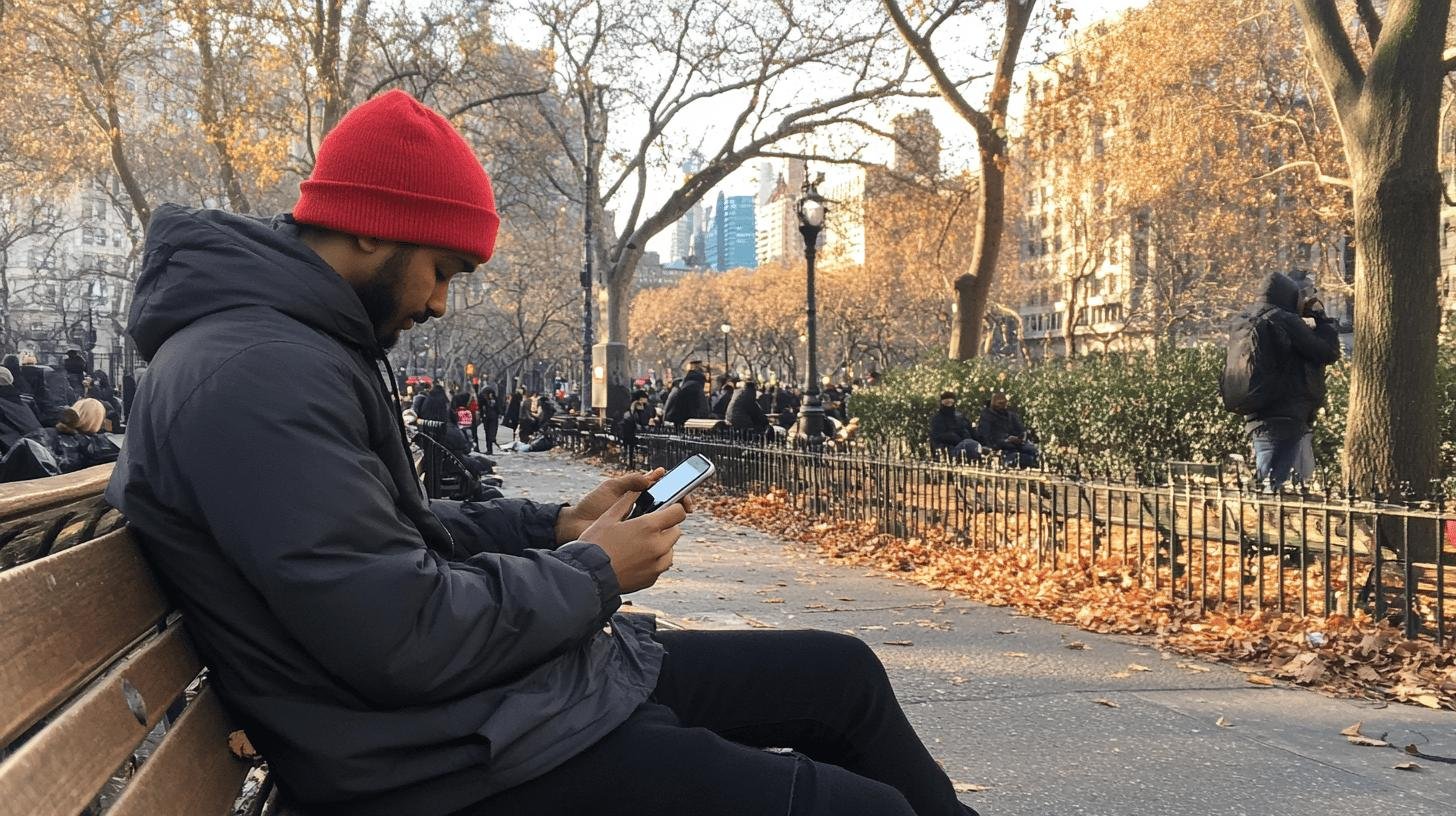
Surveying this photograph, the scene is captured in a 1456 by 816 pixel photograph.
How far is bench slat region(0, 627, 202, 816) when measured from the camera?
1.12 meters

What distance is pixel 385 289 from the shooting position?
6.14 feet

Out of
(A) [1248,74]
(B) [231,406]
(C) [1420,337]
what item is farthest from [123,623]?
(A) [1248,74]

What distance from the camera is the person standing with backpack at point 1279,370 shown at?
7832mm

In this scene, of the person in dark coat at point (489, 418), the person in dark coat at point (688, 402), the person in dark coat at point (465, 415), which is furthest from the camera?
the person in dark coat at point (465, 415)

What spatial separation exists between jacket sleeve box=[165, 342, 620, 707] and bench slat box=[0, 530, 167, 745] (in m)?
0.13

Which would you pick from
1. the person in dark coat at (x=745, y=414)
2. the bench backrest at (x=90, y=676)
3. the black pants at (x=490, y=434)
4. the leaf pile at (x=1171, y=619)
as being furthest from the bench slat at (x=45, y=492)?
the black pants at (x=490, y=434)

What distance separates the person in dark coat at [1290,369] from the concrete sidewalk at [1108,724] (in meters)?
2.73

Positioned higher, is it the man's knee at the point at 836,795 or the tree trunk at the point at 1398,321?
the tree trunk at the point at 1398,321

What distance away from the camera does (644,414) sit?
21625mm

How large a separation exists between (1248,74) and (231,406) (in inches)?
1131

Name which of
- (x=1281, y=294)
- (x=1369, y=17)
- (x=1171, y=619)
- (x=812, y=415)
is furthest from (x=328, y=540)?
(x=812, y=415)

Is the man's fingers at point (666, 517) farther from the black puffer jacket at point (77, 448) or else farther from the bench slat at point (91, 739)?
the black puffer jacket at point (77, 448)

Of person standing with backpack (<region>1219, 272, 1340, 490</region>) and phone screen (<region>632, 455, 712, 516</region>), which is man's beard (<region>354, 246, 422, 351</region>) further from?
person standing with backpack (<region>1219, 272, 1340, 490</region>)

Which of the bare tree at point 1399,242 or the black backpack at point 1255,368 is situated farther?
the black backpack at point 1255,368
